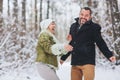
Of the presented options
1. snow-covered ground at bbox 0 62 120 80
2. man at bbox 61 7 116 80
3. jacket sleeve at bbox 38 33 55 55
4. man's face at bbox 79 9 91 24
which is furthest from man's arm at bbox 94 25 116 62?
snow-covered ground at bbox 0 62 120 80

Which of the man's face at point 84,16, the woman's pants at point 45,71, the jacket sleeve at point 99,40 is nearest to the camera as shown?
the woman's pants at point 45,71

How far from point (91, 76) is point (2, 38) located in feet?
23.6

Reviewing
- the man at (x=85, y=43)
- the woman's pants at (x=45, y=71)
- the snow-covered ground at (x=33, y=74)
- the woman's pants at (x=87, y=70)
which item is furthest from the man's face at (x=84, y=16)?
the snow-covered ground at (x=33, y=74)

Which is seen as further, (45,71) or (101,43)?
(101,43)

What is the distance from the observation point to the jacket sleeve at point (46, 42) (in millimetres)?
7066

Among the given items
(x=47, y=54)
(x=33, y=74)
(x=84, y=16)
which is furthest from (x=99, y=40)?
(x=33, y=74)

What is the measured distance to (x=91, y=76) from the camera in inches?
293

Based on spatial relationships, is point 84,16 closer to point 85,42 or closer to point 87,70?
point 85,42

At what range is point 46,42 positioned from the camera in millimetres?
7125

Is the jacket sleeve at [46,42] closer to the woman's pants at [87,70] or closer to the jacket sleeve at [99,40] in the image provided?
the woman's pants at [87,70]

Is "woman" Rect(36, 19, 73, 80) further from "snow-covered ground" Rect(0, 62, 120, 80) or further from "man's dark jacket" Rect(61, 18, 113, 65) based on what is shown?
"snow-covered ground" Rect(0, 62, 120, 80)

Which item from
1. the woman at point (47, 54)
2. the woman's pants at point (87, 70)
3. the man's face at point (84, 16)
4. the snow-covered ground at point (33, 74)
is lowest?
the snow-covered ground at point (33, 74)

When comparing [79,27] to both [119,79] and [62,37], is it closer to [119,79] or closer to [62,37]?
[119,79]

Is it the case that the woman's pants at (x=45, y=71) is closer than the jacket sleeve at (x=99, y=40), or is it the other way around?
the woman's pants at (x=45, y=71)
